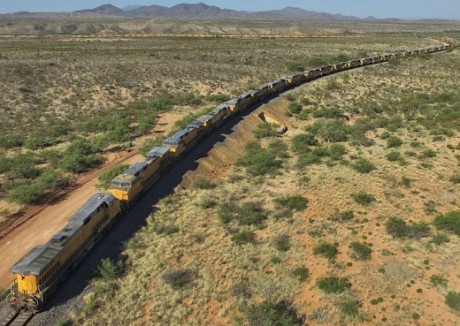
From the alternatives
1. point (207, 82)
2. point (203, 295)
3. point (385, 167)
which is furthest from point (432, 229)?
point (207, 82)

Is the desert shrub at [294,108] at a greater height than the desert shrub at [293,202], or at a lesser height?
greater

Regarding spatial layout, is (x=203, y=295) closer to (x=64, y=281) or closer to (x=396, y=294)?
(x=64, y=281)

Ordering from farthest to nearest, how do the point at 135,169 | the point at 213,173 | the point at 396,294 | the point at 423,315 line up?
1. the point at 213,173
2. the point at 135,169
3. the point at 396,294
4. the point at 423,315

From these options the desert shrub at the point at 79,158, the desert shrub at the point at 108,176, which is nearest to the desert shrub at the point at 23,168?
the desert shrub at the point at 79,158

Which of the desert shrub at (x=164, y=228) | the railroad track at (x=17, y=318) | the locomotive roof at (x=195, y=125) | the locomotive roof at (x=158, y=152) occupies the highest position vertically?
the locomotive roof at (x=195, y=125)

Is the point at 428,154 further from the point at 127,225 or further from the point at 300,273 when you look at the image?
the point at 127,225

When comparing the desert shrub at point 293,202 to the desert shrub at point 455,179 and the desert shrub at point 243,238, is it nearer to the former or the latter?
the desert shrub at point 243,238

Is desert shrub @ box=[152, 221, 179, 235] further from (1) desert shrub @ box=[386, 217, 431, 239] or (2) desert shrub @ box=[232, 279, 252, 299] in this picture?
(1) desert shrub @ box=[386, 217, 431, 239]

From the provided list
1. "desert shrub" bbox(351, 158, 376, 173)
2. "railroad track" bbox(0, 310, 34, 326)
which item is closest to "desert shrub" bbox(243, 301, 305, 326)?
"railroad track" bbox(0, 310, 34, 326)

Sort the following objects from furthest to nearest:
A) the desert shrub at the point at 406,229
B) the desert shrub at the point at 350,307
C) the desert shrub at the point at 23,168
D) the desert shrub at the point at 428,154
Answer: the desert shrub at the point at 428,154, the desert shrub at the point at 23,168, the desert shrub at the point at 406,229, the desert shrub at the point at 350,307
